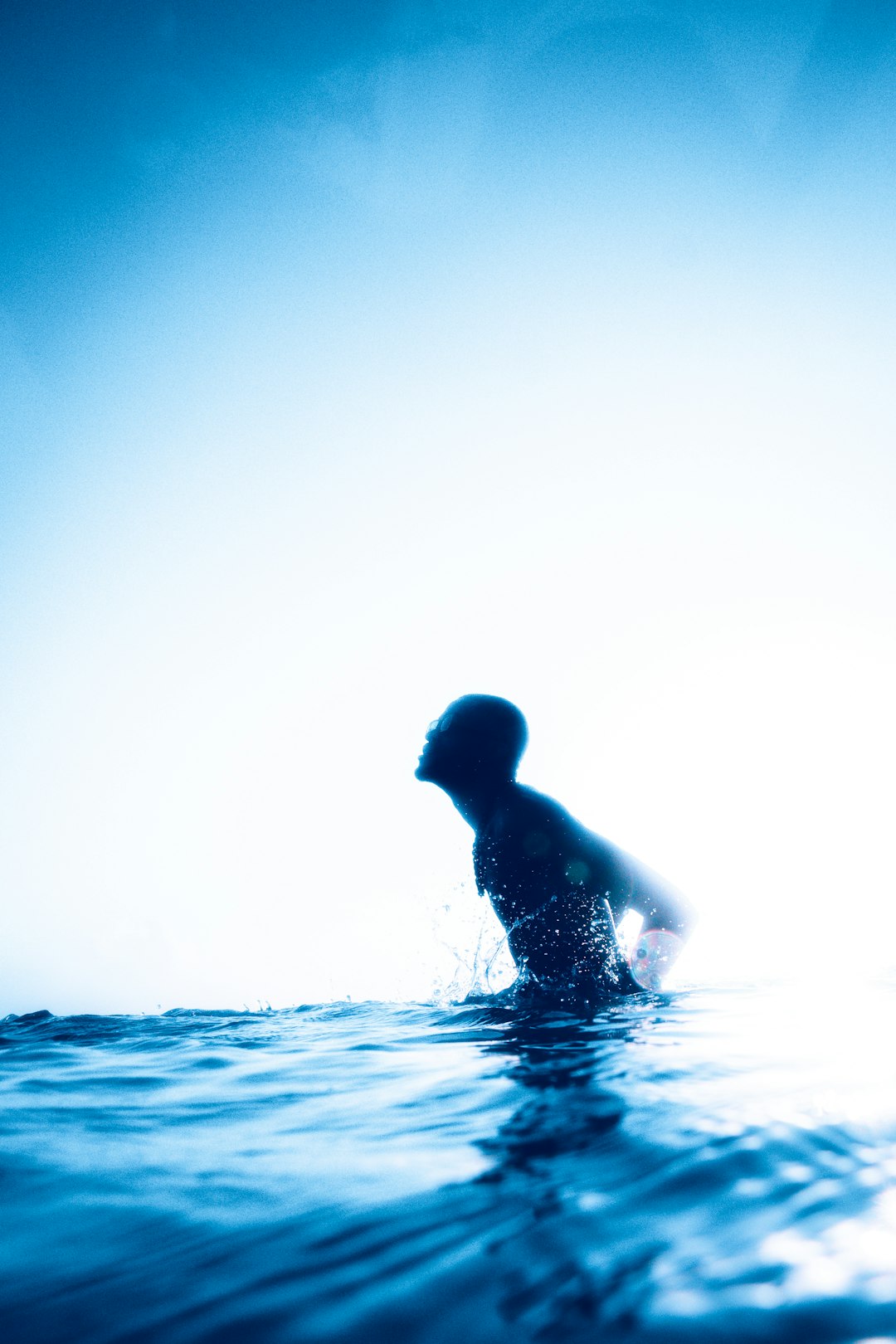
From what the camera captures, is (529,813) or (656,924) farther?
(656,924)

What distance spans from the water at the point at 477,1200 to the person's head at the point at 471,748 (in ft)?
6.77

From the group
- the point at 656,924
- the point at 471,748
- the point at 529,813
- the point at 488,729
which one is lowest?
the point at 656,924

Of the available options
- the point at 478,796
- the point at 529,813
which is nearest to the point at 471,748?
the point at 478,796

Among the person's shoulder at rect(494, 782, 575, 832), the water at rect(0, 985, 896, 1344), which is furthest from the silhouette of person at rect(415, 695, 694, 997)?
the water at rect(0, 985, 896, 1344)

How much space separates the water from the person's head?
2.06 meters

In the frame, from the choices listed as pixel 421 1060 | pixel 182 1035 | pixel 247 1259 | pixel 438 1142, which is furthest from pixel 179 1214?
pixel 182 1035

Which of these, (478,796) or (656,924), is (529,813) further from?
(656,924)

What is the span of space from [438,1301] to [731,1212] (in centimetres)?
41

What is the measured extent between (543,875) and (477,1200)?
2857 mm

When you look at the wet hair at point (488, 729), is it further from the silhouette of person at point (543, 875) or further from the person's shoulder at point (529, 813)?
the person's shoulder at point (529, 813)

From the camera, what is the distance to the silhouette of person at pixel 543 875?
3689 millimetres

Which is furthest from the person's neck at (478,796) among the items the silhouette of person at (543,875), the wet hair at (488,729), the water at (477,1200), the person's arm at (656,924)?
the water at (477,1200)

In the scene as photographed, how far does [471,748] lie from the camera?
13.6ft

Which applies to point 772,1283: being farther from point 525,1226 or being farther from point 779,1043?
point 779,1043
